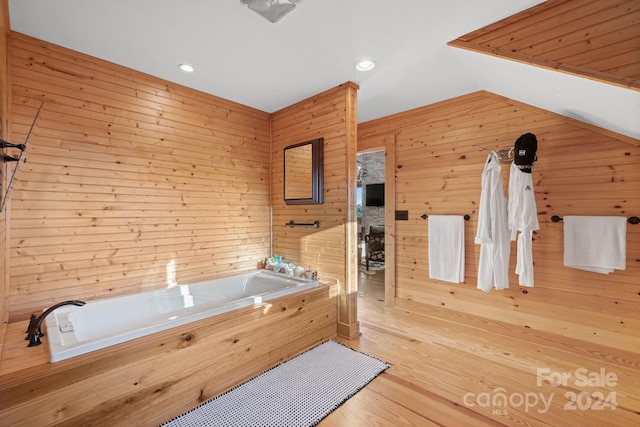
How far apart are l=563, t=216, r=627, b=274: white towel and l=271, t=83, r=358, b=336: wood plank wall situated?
1.78 m

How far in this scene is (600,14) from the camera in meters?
1.46

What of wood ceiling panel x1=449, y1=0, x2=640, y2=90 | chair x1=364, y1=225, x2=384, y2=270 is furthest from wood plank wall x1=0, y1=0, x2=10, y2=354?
chair x1=364, y1=225, x2=384, y2=270

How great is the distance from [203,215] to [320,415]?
2.11m

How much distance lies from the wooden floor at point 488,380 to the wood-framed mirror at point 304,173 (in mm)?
1540

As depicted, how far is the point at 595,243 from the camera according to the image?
2.10 metres

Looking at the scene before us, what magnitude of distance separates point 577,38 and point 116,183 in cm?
337

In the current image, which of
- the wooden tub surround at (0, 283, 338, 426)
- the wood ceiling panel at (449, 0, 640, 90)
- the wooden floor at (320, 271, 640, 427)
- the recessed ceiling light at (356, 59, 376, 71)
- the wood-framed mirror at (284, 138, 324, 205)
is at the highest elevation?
the recessed ceiling light at (356, 59, 376, 71)

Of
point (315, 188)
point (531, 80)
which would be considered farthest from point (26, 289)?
point (531, 80)

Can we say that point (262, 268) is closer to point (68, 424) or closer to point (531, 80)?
point (68, 424)

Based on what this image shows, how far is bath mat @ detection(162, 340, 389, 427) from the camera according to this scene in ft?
5.33

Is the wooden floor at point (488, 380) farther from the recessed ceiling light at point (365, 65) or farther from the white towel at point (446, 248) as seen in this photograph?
the recessed ceiling light at point (365, 65)

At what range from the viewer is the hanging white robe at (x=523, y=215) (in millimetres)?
2137

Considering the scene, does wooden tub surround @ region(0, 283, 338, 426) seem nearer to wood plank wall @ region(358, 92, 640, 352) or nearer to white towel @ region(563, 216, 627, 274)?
wood plank wall @ region(358, 92, 640, 352)

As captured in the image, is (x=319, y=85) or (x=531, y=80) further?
(x=319, y=85)
